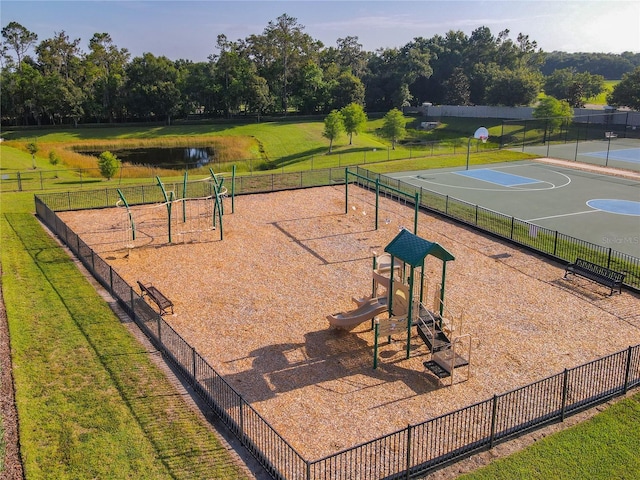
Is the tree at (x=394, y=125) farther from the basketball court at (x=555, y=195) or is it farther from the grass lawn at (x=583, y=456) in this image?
the grass lawn at (x=583, y=456)

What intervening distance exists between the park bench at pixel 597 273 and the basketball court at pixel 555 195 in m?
4.56

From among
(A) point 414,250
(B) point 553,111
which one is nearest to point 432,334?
(A) point 414,250

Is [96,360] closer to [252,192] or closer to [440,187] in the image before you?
[252,192]

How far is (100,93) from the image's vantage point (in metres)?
84.8

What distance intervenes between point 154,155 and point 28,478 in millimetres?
62205

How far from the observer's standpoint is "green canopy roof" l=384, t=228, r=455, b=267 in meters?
16.2

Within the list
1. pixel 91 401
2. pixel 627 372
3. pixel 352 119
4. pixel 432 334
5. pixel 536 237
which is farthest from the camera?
pixel 352 119

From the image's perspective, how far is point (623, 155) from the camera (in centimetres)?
5253

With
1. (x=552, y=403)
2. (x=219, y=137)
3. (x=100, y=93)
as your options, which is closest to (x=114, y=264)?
(x=552, y=403)

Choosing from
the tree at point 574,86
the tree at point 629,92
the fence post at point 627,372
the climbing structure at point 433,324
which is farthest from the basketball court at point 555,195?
the tree at point 574,86

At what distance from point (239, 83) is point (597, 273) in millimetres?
71759

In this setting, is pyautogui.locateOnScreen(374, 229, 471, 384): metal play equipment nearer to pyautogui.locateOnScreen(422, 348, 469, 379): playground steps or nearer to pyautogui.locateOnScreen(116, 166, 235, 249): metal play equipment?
pyautogui.locateOnScreen(422, 348, 469, 379): playground steps

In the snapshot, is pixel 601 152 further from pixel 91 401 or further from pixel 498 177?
pixel 91 401

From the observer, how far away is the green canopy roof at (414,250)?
53.3 ft
